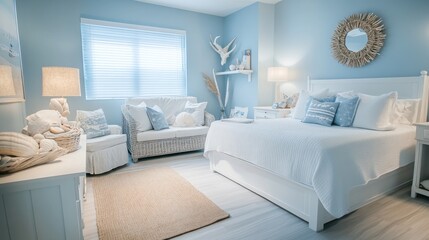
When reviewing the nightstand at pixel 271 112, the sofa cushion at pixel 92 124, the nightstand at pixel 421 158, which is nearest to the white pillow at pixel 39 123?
the sofa cushion at pixel 92 124

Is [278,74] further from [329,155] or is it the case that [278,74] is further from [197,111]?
[329,155]

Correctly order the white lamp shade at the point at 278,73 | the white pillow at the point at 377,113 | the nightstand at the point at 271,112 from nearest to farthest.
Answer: the white pillow at the point at 377,113 → the nightstand at the point at 271,112 → the white lamp shade at the point at 278,73

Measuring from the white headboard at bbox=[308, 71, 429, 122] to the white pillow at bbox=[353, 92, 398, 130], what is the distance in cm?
44

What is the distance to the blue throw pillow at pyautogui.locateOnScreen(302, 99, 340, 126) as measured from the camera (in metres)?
2.56

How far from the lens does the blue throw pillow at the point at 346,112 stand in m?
2.48

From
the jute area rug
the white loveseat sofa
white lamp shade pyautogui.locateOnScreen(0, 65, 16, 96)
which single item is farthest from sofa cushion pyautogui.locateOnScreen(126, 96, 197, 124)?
white lamp shade pyautogui.locateOnScreen(0, 65, 16, 96)

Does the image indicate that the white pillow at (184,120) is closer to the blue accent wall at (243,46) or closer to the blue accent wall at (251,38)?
the blue accent wall at (251,38)

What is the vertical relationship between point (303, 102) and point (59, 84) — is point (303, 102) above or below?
below

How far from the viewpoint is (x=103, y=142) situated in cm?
304

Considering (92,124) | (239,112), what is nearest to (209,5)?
(239,112)

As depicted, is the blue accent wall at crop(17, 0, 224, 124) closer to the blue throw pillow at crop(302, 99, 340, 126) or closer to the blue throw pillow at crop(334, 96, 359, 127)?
the blue throw pillow at crop(302, 99, 340, 126)

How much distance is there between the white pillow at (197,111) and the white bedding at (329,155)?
1736mm

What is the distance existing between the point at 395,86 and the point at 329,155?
180cm

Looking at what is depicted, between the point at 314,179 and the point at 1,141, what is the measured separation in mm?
1889
